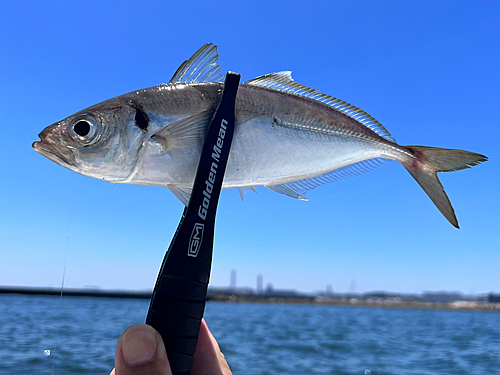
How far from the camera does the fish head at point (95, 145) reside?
1712 millimetres

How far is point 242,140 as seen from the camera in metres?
1.90

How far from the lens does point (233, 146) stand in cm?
188

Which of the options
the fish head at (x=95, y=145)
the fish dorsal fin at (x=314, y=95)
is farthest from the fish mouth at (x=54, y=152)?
the fish dorsal fin at (x=314, y=95)

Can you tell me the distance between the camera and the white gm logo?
1794 mm

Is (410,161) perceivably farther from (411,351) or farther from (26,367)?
(411,351)

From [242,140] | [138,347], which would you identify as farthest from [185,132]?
[138,347]

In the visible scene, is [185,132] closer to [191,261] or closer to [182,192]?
[182,192]

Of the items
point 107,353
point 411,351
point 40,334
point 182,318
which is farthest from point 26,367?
point 411,351

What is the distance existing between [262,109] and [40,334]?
38.5 m

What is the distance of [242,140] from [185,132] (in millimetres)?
277

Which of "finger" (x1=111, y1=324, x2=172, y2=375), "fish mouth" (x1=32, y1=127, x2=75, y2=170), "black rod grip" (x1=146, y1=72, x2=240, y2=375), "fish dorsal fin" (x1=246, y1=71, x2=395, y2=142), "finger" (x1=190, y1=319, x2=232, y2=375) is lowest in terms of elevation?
"finger" (x1=190, y1=319, x2=232, y2=375)

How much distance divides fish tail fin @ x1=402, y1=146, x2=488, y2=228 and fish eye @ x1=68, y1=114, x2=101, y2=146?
5.49ft

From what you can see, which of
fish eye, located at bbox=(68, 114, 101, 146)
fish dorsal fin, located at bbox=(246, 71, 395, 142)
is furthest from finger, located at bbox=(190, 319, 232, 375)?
fish dorsal fin, located at bbox=(246, 71, 395, 142)

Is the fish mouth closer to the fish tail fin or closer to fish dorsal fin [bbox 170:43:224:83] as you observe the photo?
fish dorsal fin [bbox 170:43:224:83]
